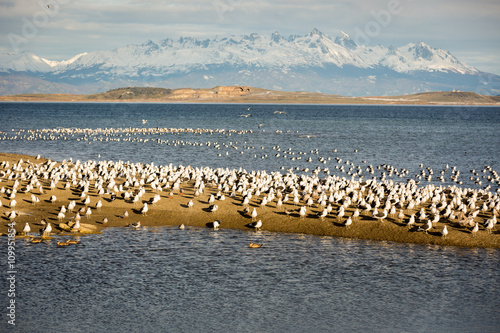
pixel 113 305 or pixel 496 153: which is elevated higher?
pixel 496 153

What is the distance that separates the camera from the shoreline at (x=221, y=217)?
3222 centimetres

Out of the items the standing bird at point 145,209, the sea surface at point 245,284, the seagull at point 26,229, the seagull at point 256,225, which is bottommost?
the sea surface at point 245,284

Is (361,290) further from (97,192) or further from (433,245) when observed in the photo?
(97,192)

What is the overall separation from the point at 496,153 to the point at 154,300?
7565cm

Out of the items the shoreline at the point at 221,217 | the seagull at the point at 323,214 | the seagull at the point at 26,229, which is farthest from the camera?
the seagull at the point at 323,214

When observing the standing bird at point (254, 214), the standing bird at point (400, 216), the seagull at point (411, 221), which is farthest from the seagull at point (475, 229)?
the standing bird at point (254, 214)

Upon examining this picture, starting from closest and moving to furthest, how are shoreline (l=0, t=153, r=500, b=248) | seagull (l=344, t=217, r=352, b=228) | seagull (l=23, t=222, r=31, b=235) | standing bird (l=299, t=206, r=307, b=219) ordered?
1. seagull (l=23, t=222, r=31, b=235)
2. shoreline (l=0, t=153, r=500, b=248)
3. seagull (l=344, t=217, r=352, b=228)
4. standing bird (l=299, t=206, r=307, b=219)

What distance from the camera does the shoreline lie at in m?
32.2

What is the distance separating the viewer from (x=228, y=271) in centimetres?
2692

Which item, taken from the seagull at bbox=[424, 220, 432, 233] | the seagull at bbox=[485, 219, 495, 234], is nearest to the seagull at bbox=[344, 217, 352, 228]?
the seagull at bbox=[424, 220, 432, 233]

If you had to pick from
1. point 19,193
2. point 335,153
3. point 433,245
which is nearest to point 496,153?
point 335,153

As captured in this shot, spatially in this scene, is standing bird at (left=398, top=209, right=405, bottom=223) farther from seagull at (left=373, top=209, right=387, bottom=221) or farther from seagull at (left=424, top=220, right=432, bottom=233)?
seagull at (left=424, top=220, right=432, bottom=233)

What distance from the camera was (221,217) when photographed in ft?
117

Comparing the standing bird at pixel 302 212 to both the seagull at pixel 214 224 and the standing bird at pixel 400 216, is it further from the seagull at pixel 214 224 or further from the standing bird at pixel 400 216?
the standing bird at pixel 400 216
